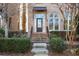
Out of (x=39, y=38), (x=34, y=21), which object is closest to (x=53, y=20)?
(x=34, y=21)

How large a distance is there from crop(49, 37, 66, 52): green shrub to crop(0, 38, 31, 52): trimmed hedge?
54 cm

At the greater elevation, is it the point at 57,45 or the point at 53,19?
the point at 53,19

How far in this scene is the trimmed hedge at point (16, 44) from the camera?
4809mm

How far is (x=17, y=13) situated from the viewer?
19.0ft

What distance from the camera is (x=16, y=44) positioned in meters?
4.95

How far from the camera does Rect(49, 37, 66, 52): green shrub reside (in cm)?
489

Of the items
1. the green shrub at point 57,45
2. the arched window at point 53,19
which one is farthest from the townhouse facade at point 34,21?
the green shrub at point 57,45

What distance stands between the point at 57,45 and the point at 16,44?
38.0 inches

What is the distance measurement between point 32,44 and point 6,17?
3.98 feet

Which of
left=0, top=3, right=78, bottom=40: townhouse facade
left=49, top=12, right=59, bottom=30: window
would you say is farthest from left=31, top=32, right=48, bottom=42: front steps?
left=49, top=12, right=59, bottom=30: window

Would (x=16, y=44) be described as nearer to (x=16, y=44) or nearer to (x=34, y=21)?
(x=16, y=44)

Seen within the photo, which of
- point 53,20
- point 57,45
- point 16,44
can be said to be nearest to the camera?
point 16,44

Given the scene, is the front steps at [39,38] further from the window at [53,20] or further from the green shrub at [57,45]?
the window at [53,20]

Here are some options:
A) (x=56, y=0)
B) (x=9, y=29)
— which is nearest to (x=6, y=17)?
(x=9, y=29)
